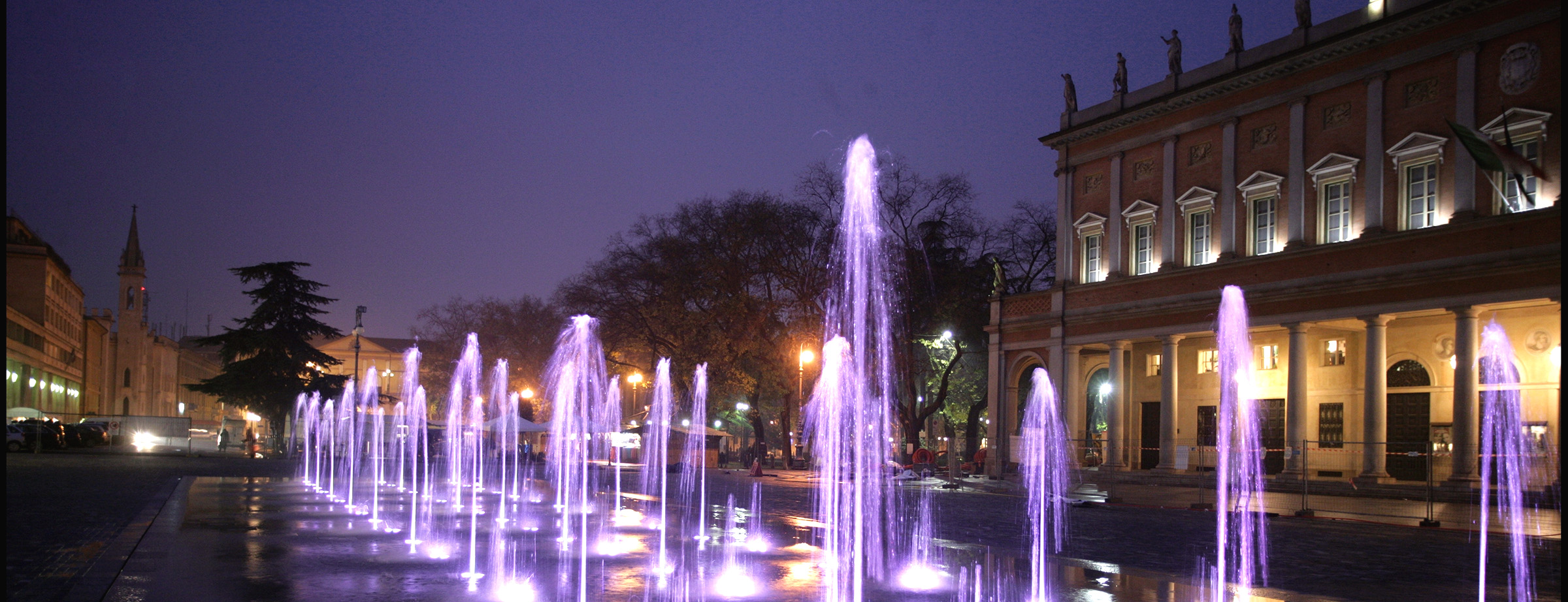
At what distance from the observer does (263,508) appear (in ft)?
67.8

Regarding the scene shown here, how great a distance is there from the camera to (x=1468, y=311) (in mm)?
28906

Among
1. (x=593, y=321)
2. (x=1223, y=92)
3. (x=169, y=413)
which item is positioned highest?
(x=1223, y=92)

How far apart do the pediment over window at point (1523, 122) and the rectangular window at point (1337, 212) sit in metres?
5.03

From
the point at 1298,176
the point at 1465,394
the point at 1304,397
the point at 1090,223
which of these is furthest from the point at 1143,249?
the point at 1465,394

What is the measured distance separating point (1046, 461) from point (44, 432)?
135ft

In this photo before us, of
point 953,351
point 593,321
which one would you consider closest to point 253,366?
point 593,321

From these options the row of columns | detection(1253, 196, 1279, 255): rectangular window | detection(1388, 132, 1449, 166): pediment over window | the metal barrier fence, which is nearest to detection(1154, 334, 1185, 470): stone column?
the row of columns

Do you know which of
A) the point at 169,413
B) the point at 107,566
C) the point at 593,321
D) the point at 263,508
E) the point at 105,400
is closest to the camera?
the point at 107,566

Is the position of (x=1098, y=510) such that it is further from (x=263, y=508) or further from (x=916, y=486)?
(x=263, y=508)

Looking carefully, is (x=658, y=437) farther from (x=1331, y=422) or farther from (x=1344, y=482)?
(x=1344, y=482)

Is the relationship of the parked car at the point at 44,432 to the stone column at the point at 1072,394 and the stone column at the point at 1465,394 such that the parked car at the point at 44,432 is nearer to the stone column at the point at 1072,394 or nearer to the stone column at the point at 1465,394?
the stone column at the point at 1072,394

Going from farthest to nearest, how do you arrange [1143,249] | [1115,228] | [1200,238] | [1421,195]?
[1115,228]
[1143,249]
[1200,238]
[1421,195]

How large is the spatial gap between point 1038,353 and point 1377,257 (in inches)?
571

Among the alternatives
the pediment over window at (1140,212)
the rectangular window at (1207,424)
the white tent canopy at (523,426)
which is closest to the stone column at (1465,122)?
the pediment over window at (1140,212)
